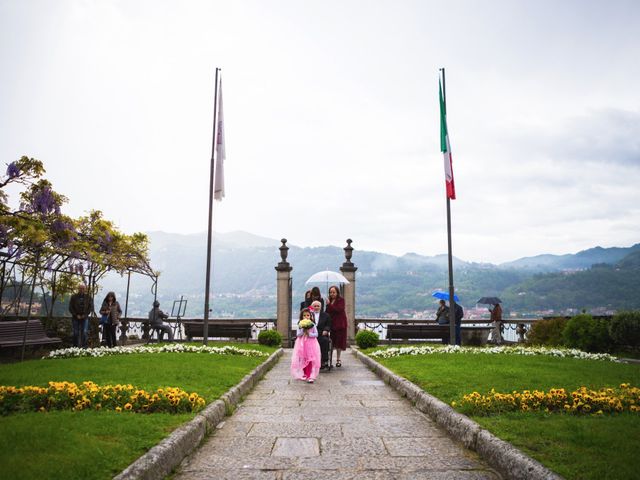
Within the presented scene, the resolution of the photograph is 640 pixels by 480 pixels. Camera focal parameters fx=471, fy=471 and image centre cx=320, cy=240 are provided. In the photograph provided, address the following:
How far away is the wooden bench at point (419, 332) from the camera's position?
711 inches

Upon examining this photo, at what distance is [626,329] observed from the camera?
14.6m

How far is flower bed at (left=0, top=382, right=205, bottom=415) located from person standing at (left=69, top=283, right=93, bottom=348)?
354 inches

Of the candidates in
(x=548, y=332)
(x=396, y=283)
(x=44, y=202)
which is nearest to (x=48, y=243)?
(x=44, y=202)

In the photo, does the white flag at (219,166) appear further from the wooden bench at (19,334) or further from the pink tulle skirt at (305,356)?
the pink tulle skirt at (305,356)

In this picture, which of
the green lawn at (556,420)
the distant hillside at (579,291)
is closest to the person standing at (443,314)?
the green lawn at (556,420)

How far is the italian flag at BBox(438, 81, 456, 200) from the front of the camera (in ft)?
47.3

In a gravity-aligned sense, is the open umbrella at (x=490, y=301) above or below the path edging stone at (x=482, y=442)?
above

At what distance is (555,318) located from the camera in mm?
17281

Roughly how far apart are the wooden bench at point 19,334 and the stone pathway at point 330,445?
7.65 meters

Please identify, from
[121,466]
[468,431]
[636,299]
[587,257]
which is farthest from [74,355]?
[587,257]

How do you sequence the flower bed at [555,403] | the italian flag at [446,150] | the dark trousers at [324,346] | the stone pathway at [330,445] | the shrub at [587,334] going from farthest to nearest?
1. the shrub at [587,334]
2. the italian flag at [446,150]
3. the dark trousers at [324,346]
4. the flower bed at [555,403]
5. the stone pathway at [330,445]

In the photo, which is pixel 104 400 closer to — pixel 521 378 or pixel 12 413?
pixel 12 413

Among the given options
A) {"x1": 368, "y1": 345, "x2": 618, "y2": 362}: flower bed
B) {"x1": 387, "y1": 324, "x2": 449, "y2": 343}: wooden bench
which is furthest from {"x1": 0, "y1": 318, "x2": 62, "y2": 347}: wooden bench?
{"x1": 387, "y1": 324, "x2": 449, "y2": 343}: wooden bench

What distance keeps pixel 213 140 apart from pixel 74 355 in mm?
8078
